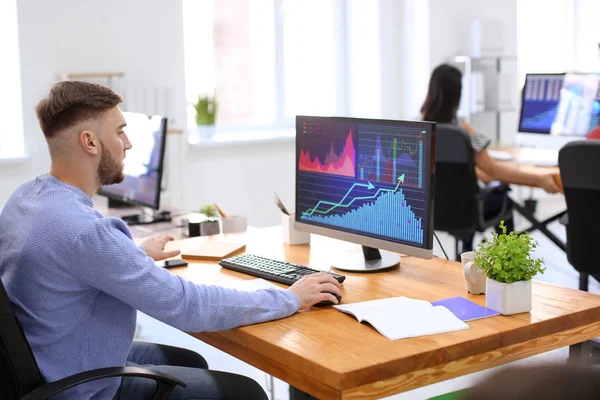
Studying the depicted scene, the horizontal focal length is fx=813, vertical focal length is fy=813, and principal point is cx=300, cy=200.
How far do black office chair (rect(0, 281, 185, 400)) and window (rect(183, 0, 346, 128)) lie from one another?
13.8ft

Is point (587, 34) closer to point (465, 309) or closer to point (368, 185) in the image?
point (368, 185)

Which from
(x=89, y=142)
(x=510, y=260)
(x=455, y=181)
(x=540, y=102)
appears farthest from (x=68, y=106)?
(x=540, y=102)

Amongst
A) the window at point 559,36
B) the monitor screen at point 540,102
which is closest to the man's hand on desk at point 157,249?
the monitor screen at point 540,102

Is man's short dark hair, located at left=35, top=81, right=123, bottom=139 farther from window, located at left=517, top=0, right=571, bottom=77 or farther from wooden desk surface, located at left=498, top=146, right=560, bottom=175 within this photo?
window, located at left=517, top=0, right=571, bottom=77

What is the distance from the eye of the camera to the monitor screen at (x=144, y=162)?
312 cm

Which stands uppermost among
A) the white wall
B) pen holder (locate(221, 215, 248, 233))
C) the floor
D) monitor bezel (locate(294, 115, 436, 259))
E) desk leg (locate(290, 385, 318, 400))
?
the white wall

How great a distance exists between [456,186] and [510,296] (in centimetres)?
231

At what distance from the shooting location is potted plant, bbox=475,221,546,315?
183 centimetres

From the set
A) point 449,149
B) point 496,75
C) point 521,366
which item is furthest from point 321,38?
point 521,366

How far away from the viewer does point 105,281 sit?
170 centimetres

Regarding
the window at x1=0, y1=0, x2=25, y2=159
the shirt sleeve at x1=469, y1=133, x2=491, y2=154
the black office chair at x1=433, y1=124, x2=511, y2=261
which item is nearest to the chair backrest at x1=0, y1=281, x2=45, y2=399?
the black office chair at x1=433, y1=124, x2=511, y2=261

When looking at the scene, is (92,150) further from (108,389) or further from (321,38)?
(321,38)

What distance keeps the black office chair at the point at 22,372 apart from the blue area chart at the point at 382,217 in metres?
0.80

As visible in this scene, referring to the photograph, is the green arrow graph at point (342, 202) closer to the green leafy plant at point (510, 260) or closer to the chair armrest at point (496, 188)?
the green leafy plant at point (510, 260)
